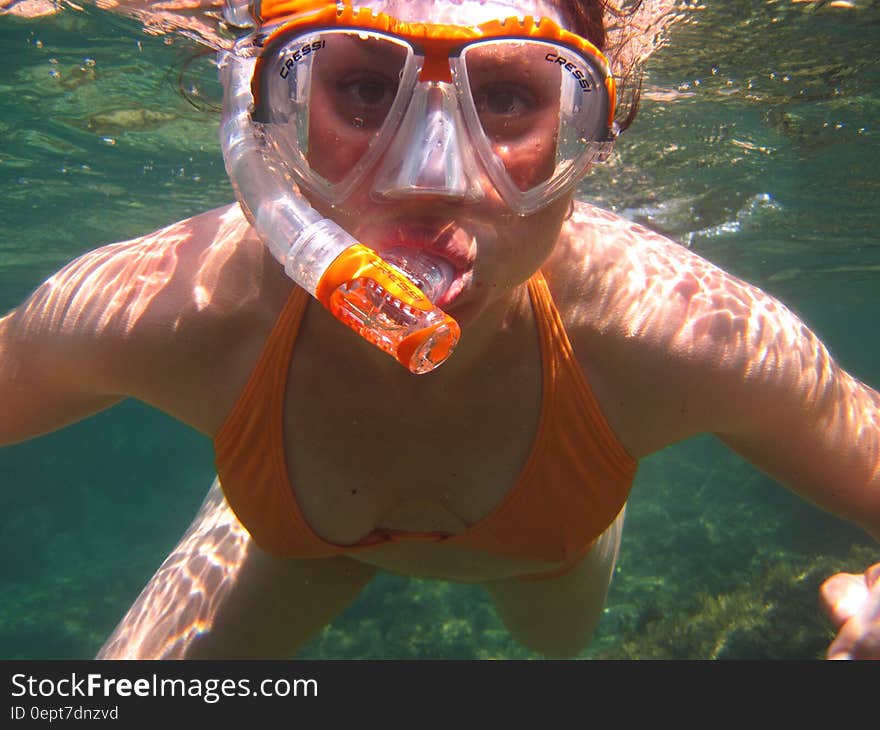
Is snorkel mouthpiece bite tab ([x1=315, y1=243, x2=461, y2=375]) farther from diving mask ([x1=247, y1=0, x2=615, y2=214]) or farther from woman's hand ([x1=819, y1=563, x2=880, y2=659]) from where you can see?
woman's hand ([x1=819, y1=563, x2=880, y2=659])

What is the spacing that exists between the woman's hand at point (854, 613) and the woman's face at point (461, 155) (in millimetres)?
1403

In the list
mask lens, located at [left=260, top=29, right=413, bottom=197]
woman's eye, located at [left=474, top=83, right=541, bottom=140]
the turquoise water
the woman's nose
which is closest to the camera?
the woman's nose

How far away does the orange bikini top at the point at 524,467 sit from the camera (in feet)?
8.58

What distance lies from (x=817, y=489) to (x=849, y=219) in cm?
1554

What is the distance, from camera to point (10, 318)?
9.52ft

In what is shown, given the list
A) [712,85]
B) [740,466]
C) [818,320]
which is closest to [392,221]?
[712,85]

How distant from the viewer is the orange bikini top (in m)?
2.62

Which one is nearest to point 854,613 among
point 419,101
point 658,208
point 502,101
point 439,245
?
point 439,245

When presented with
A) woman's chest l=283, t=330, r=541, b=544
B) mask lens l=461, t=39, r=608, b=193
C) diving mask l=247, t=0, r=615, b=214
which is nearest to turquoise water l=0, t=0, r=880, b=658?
mask lens l=461, t=39, r=608, b=193

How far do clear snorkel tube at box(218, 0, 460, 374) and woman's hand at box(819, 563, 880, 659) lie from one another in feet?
4.65

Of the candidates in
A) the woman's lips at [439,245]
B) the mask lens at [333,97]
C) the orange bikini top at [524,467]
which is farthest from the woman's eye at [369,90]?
the orange bikini top at [524,467]

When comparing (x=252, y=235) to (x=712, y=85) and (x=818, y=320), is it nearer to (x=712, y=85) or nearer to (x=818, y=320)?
(x=712, y=85)

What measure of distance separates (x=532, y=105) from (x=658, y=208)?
43.0 ft

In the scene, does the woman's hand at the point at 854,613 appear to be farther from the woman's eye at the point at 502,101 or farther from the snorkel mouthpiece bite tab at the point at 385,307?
the woman's eye at the point at 502,101
